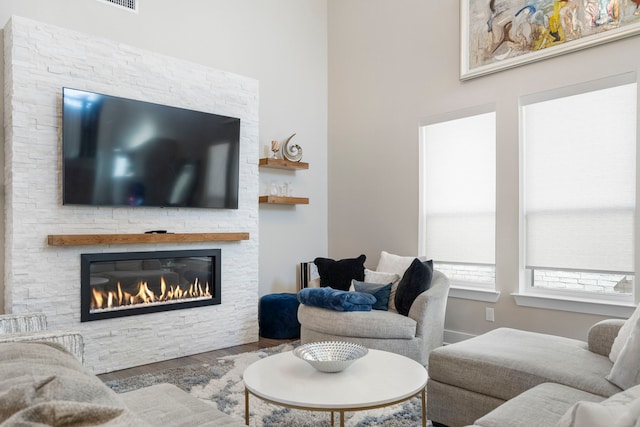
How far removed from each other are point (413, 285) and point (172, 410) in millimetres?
2338

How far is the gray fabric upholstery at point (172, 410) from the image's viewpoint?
1.50 metres

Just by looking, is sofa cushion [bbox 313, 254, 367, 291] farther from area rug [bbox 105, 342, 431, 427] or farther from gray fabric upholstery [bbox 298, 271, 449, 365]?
area rug [bbox 105, 342, 431, 427]

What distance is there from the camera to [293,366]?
2.27 meters

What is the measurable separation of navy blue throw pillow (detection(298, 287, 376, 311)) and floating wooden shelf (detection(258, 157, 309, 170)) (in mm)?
1642

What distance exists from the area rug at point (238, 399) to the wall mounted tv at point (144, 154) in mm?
1337

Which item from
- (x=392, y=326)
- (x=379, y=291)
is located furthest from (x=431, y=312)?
(x=379, y=291)

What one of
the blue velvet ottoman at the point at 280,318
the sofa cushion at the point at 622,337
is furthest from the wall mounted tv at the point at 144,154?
the sofa cushion at the point at 622,337

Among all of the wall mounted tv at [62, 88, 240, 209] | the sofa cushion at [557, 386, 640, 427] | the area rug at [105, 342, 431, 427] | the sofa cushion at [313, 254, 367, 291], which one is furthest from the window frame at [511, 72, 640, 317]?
the sofa cushion at [557, 386, 640, 427]

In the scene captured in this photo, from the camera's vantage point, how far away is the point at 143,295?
3816mm

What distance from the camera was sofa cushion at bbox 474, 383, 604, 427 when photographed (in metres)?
1.61

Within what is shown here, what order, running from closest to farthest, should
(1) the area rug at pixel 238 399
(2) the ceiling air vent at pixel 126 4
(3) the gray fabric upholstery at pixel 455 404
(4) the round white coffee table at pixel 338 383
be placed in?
(4) the round white coffee table at pixel 338 383, (3) the gray fabric upholstery at pixel 455 404, (1) the area rug at pixel 238 399, (2) the ceiling air vent at pixel 126 4

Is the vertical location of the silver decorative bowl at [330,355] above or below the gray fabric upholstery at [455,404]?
above

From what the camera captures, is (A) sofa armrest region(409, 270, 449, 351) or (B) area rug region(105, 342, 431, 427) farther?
(A) sofa armrest region(409, 270, 449, 351)

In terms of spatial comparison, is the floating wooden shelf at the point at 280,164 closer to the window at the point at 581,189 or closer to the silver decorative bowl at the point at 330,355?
the window at the point at 581,189
